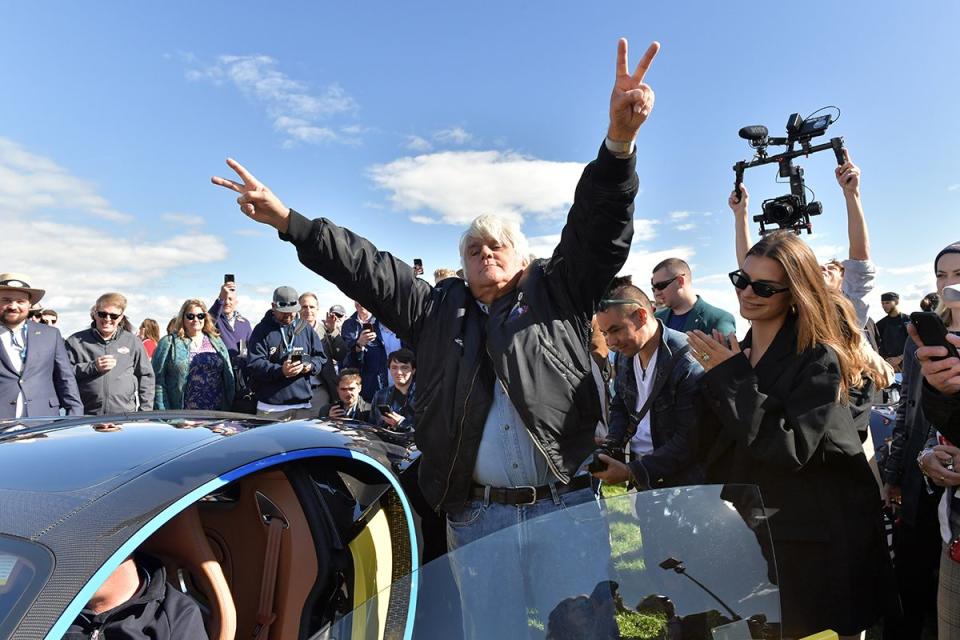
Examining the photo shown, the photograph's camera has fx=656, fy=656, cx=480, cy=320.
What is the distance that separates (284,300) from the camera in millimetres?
5980

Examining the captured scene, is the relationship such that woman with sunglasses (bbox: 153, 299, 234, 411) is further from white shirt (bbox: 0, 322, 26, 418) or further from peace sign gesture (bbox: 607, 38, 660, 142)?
peace sign gesture (bbox: 607, 38, 660, 142)

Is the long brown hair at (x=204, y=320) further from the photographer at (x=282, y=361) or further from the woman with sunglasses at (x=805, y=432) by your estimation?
the woman with sunglasses at (x=805, y=432)

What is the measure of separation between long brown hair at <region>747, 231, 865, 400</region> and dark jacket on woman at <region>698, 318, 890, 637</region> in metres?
0.04

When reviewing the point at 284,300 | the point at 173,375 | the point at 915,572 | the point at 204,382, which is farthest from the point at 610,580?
the point at 173,375

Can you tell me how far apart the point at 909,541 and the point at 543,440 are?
190 centimetres

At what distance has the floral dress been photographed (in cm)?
630

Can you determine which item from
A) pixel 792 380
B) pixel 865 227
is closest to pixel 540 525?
pixel 792 380

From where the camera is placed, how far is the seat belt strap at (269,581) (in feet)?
6.45

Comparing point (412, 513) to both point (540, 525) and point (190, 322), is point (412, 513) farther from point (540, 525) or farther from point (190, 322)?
point (190, 322)

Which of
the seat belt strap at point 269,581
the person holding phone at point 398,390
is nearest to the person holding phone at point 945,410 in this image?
the seat belt strap at point 269,581

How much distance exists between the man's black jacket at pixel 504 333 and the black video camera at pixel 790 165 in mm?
2595

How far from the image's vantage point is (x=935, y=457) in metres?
2.23

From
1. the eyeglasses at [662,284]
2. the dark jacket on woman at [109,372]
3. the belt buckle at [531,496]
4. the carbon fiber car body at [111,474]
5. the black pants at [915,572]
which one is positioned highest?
the eyeglasses at [662,284]

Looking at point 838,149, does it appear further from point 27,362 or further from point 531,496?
point 27,362
